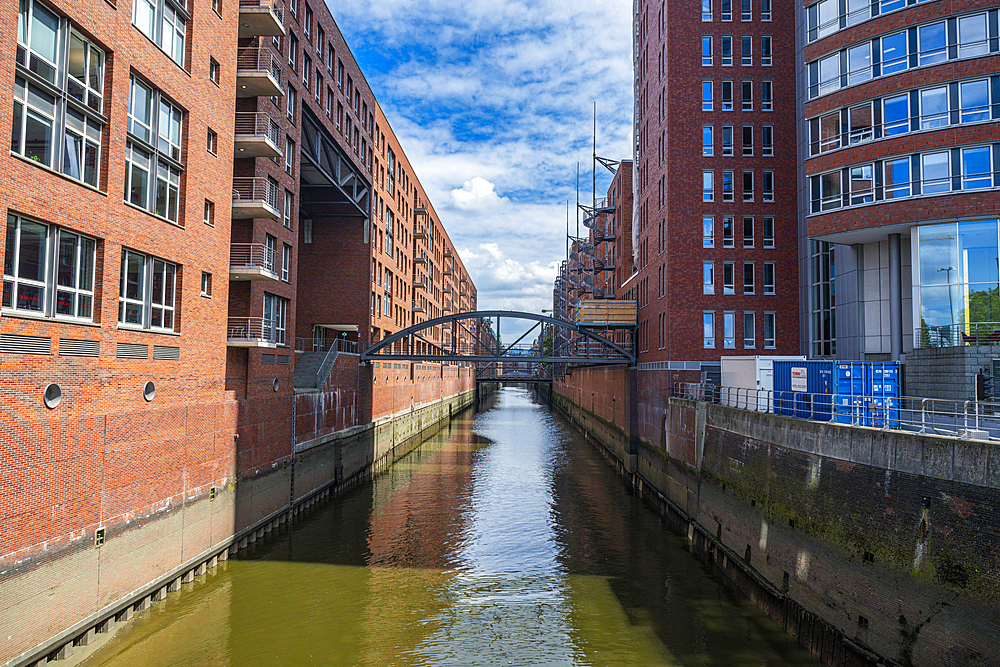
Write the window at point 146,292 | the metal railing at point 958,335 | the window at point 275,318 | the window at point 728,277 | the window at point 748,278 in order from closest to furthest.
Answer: the window at point 146,292
the metal railing at point 958,335
the window at point 275,318
the window at point 728,277
the window at point 748,278

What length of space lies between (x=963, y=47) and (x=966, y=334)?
387 inches

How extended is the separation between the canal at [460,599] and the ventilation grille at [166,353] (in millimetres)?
6052

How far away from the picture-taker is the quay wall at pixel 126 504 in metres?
11.1

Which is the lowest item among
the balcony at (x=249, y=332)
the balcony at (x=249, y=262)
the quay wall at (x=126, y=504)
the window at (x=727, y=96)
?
the quay wall at (x=126, y=504)

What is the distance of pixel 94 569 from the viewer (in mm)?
12781

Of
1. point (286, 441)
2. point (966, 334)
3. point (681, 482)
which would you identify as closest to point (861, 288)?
point (966, 334)

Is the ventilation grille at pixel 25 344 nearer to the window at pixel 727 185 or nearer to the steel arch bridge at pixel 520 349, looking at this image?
the steel arch bridge at pixel 520 349

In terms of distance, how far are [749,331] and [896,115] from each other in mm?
12128

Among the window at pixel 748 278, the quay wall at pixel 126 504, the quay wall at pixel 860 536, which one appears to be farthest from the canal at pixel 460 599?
the window at pixel 748 278

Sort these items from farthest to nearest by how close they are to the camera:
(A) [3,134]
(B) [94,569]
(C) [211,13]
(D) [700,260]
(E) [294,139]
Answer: (D) [700,260] < (E) [294,139] < (C) [211,13] < (B) [94,569] < (A) [3,134]

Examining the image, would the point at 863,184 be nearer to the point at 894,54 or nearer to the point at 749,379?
the point at 894,54

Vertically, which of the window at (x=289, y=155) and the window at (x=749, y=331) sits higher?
the window at (x=289, y=155)

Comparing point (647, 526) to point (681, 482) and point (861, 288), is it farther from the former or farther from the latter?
point (861, 288)

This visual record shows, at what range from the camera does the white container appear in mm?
21375
